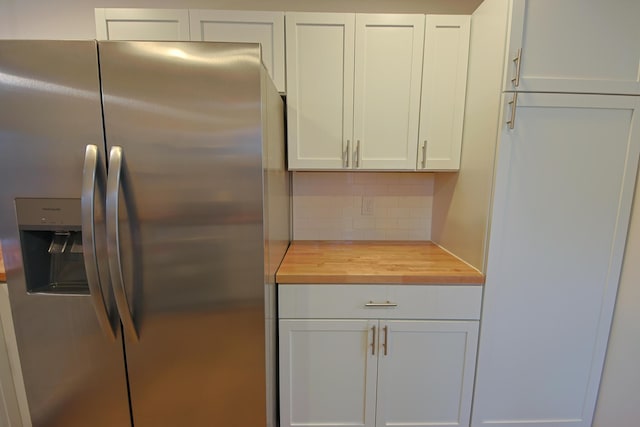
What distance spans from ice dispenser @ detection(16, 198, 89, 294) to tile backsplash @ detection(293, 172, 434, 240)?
111cm

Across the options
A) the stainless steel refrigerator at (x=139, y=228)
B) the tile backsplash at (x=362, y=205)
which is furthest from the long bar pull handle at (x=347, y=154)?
the stainless steel refrigerator at (x=139, y=228)

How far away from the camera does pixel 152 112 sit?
93 cm

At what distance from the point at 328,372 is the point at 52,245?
4.33 feet

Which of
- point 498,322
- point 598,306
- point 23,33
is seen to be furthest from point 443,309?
point 23,33

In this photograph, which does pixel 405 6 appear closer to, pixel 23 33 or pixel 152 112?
pixel 152 112

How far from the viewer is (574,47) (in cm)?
109

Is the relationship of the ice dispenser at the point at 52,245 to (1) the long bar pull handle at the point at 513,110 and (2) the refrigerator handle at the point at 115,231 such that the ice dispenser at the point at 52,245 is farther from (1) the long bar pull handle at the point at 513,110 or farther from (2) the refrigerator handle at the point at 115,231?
(1) the long bar pull handle at the point at 513,110

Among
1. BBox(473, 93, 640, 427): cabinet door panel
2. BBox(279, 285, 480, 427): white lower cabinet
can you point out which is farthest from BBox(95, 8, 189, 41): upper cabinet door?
→ BBox(473, 93, 640, 427): cabinet door panel

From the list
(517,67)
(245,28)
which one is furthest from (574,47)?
(245,28)

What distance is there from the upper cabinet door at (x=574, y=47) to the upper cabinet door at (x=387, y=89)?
16.7 inches

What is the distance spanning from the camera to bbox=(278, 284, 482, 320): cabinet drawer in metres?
1.22

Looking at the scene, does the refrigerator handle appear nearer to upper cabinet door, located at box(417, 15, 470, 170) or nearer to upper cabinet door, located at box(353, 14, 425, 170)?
upper cabinet door, located at box(353, 14, 425, 170)

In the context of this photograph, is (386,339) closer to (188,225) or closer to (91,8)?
(188,225)

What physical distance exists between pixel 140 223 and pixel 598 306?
6.65ft
